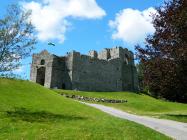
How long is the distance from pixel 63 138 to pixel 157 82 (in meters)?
19.6

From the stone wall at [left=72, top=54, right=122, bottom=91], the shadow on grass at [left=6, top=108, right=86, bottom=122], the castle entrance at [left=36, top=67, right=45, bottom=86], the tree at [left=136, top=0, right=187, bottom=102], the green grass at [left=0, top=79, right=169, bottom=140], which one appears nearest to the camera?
the green grass at [left=0, top=79, right=169, bottom=140]

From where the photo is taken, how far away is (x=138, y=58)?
38688 millimetres

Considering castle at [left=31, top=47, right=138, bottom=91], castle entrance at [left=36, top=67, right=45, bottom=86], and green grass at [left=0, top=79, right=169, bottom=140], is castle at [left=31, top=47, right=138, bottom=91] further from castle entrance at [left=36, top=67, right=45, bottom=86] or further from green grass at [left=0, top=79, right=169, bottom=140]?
green grass at [left=0, top=79, right=169, bottom=140]

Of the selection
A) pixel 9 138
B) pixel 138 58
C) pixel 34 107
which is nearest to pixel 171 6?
pixel 138 58

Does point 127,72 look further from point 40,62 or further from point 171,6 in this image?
point 171,6

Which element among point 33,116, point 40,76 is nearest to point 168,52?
point 33,116

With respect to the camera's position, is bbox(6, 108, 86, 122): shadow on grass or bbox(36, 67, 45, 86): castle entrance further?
bbox(36, 67, 45, 86): castle entrance

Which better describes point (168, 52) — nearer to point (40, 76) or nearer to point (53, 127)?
point (53, 127)

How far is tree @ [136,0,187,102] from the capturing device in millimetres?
33219

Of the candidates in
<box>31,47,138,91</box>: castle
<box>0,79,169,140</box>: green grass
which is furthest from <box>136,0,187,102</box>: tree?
<box>31,47,138,91</box>: castle

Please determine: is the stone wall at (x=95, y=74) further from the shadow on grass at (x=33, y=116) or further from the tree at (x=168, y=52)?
the shadow on grass at (x=33, y=116)

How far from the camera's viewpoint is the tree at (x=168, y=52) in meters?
33.2

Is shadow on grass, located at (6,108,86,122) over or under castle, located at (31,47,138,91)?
under

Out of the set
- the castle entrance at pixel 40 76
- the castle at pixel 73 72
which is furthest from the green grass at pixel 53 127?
the castle entrance at pixel 40 76
